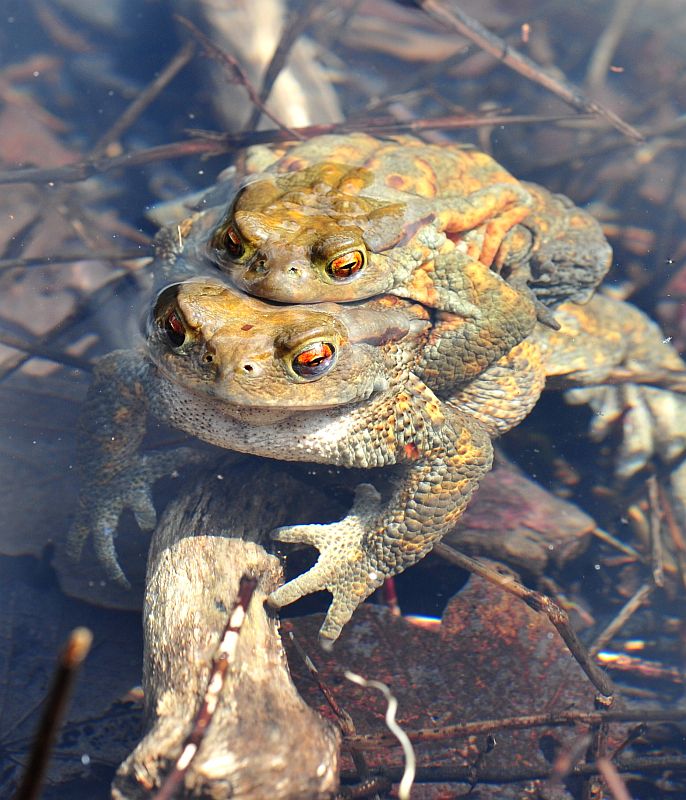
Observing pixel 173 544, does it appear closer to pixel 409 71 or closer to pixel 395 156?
pixel 395 156

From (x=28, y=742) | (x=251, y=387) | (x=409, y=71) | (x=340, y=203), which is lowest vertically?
(x=28, y=742)

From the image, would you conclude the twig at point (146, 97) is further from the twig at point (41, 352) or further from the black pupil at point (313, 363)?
the black pupil at point (313, 363)

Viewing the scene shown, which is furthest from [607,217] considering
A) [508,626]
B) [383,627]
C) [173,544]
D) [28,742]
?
[28,742]

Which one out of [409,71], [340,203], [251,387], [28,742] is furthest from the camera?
[409,71]

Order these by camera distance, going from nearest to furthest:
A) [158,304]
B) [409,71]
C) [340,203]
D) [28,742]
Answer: [158,304], [28,742], [340,203], [409,71]

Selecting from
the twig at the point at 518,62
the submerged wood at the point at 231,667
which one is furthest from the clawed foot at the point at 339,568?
the twig at the point at 518,62

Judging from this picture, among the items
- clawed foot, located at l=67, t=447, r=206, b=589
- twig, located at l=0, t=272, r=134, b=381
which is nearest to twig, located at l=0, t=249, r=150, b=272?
twig, located at l=0, t=272, r=134, b=381

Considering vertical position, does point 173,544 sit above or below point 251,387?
below
